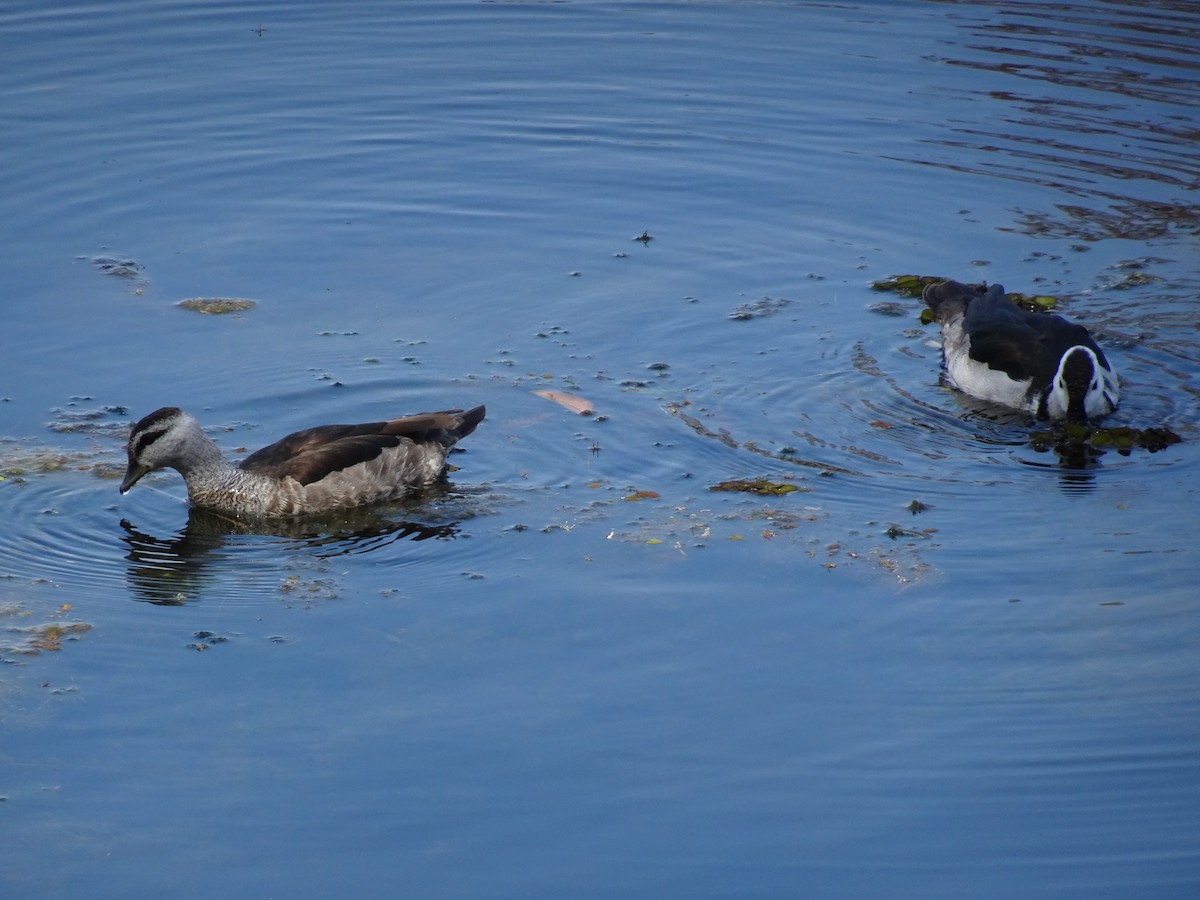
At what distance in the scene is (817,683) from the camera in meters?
8.13

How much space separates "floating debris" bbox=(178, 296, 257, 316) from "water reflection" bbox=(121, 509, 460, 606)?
10.6 ft

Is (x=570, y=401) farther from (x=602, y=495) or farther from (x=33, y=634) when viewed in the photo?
(x=33, y=634)

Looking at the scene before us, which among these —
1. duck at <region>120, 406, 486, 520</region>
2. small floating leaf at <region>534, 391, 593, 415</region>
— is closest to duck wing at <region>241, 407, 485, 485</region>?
duck at <region>120, 406, 486, 520</region>

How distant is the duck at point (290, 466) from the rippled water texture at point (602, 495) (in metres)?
0.23

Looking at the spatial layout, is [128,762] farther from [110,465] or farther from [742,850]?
[110,465]

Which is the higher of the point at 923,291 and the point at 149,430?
the point at 923,291

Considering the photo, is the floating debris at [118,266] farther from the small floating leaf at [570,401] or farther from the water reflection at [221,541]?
the small floating leaf at [570,401]

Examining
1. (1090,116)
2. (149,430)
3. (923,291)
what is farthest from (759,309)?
(1090,116)

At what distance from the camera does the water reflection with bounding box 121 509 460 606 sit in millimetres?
9414

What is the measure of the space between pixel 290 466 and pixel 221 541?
71cm

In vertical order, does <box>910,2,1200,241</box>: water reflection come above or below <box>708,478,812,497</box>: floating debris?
above

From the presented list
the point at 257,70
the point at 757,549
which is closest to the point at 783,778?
the point at 757,549

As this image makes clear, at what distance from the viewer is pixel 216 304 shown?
13422 millimetres

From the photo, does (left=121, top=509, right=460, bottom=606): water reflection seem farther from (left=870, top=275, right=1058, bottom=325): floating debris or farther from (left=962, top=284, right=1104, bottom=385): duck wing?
(left=870, top=275, right=1058, bottom=325): floating debris
